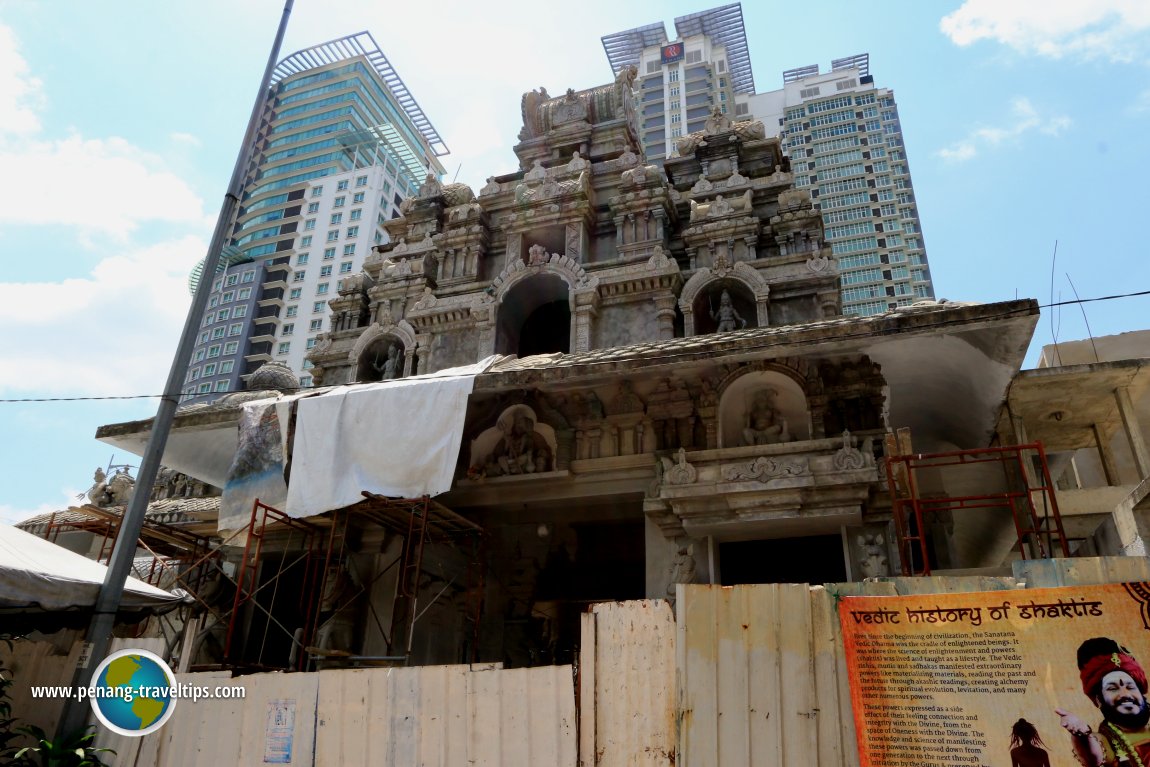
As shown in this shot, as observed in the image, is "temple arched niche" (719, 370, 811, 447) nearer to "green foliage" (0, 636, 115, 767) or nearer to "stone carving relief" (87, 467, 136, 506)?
"green foliage" (0, 636, 115, 767)

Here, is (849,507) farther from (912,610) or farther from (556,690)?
(556,690)

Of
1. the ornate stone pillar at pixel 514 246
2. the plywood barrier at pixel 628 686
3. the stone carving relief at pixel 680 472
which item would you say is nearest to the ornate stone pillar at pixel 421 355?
the ornate stone pillar at pixel 514 246

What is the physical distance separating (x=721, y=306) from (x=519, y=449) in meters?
5.27

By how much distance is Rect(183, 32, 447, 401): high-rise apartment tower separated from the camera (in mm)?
82625

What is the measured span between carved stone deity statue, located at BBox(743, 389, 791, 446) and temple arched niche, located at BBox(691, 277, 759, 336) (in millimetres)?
2709

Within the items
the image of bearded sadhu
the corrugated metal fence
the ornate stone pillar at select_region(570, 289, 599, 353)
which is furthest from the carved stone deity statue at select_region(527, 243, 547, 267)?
the image of bearded sadhu

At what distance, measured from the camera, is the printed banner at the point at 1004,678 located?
5172 millimetres

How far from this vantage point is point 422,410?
1182 cm

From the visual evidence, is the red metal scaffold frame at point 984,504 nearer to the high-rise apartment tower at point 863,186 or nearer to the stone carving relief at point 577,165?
the stone carving relief at point 577,165

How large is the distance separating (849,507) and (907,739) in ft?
19.6

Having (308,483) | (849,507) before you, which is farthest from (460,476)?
(849,507)

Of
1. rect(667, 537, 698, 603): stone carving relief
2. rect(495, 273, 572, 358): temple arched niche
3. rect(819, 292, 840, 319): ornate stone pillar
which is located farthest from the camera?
rect(495, 273, 572, 358): temple arched niche

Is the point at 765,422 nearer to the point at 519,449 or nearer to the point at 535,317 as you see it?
the point at 519,449

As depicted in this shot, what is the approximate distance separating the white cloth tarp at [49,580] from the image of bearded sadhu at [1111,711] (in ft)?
30.0
